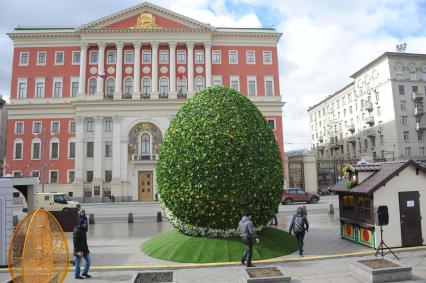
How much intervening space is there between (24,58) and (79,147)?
16121mm

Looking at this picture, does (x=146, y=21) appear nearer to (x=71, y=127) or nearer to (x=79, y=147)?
(x=71, y=127)

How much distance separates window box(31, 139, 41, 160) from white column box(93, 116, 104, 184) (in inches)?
327

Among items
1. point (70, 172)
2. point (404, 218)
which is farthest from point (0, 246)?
point (70, 172)

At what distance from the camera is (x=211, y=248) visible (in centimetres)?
1091

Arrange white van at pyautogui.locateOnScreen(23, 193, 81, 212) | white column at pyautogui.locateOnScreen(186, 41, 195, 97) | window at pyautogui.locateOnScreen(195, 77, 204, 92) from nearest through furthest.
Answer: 1. white van at pyautogui.locateOnScreen(23, 193, 81, 212)
2. white column at pyautogui.locateOnScreen(186, 41, 195, 97)
3. window at pyautogui.locateOnScreen(195, 77, 204, 92)

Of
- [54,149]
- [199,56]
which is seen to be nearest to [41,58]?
[54,149]

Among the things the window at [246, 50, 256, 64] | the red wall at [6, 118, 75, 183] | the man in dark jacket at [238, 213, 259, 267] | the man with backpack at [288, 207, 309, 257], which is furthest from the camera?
the window at [246, 50, 256, 64]

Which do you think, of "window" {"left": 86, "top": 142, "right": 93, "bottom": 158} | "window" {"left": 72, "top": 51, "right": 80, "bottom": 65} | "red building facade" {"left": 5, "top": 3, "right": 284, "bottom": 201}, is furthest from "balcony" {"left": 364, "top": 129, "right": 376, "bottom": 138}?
"window" {"left": 72, "top": 51, "right": 80, "bottom": 65}

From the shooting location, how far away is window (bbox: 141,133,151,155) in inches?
1813

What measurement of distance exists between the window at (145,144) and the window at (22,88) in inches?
722

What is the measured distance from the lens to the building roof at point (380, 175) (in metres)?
11.7

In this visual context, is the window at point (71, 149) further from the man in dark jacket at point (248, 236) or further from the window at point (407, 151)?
the window at point (407, 151)

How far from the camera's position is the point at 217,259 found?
34.7ft

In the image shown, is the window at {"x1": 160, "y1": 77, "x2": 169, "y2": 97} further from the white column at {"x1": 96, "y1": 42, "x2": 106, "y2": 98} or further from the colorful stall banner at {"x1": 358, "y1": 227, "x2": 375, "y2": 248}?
the colorful stall banner at {"x1": 358, "y1": 227, "x2": 375, "y2": 248}
